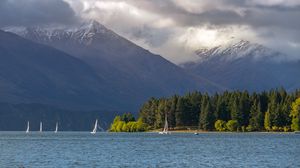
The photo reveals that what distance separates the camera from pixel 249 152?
477ft

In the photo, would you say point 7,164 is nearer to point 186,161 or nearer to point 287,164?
point 186,161

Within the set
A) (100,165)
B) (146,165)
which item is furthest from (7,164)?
(146,165)

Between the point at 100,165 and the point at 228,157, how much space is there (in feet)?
85.3

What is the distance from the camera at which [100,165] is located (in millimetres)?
113812

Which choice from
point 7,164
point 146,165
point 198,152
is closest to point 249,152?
point 198,152

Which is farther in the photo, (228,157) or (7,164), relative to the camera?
(228,157)

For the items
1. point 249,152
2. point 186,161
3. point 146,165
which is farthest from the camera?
point 249,152

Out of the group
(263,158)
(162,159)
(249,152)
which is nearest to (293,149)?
(249,152)

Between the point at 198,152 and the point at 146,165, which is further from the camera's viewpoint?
the point at 198,152

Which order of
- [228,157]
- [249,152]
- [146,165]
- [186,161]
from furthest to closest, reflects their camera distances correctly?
[249,152] < [228,157] < [186,161] < [146,165]

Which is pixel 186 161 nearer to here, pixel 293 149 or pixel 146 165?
pixel 146 165

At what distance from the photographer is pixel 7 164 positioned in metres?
115

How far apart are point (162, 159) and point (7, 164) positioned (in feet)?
83.6

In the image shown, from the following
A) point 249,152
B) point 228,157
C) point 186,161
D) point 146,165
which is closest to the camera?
point 146,165
